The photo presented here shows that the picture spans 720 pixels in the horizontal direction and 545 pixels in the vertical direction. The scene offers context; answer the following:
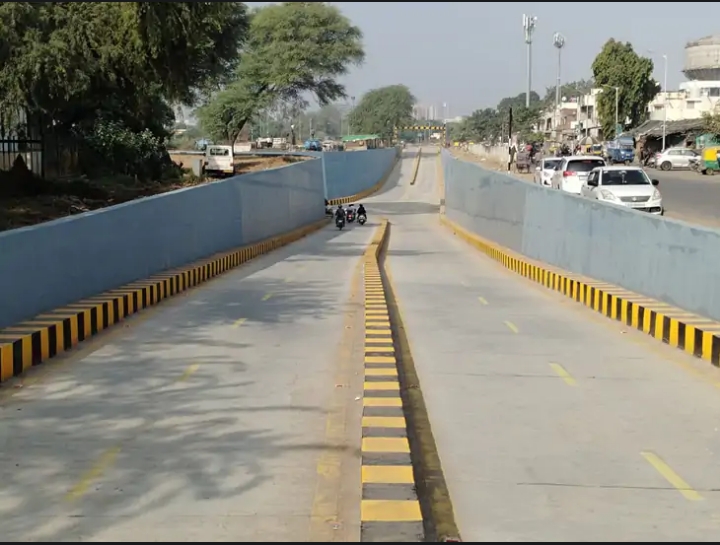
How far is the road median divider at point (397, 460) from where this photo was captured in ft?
18.5

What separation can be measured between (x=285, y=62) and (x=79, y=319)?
78.8m

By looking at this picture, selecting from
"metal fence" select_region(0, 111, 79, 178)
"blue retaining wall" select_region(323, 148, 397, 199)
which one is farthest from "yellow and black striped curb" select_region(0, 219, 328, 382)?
"blue retaining wall" select_region(323, 148, 397, 199)

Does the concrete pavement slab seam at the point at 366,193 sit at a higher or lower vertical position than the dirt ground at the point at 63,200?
lower

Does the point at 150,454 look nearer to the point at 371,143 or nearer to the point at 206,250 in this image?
the point at 206,250

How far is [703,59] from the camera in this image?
362ft

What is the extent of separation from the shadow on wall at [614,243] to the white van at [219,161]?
3250cm

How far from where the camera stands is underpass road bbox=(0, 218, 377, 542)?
587cm

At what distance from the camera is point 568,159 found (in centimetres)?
3456

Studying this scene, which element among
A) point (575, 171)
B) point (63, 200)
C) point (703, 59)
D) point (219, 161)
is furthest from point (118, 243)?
point (703, 59)

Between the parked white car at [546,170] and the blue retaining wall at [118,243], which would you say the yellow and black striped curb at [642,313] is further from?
the parked white car at [546,170]

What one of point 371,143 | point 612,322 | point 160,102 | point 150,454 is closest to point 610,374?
point 612,322

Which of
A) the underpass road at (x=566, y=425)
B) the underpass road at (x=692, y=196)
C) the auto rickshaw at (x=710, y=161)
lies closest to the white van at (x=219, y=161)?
the underpass road at (x=692, y=196)

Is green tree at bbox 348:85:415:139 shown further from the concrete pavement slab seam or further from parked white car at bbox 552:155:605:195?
parked white car at bbox 552:155:605:195

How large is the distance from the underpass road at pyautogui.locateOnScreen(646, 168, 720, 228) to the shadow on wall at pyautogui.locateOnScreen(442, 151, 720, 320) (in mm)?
5182
